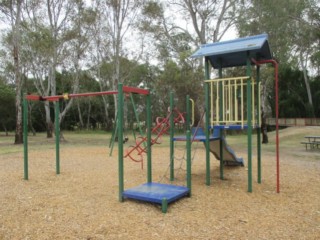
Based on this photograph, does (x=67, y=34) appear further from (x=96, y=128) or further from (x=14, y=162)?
(x=96, y=128)

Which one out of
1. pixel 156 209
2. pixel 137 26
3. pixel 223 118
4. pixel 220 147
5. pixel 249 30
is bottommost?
pixel 156 209

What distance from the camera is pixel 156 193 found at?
14.9ft

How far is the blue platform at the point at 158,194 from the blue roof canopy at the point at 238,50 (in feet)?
8.49

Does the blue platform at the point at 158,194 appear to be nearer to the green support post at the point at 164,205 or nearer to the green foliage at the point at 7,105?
the green support post at the point at 164,205

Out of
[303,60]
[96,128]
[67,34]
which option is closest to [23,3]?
[67,34]

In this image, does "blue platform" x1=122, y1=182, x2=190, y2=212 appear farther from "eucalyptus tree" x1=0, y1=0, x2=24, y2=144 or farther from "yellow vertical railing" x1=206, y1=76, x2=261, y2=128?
"eucalyptus tree" x1=0, y1=0, x2=24, y2=144

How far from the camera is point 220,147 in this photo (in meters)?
6.61

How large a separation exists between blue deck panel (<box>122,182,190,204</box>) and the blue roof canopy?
8.47 ft

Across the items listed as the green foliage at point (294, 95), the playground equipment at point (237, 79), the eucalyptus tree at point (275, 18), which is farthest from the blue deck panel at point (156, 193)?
the green foliage at point (294, 95)

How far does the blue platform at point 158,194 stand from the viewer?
167 inches

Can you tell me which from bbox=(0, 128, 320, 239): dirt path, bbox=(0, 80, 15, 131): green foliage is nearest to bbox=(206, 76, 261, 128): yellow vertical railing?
bbox=(0, 128, 320, 239): dirt path

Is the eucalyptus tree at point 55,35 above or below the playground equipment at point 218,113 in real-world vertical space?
above

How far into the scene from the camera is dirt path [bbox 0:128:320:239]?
3.43m

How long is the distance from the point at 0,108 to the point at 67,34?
1188 centimetres
